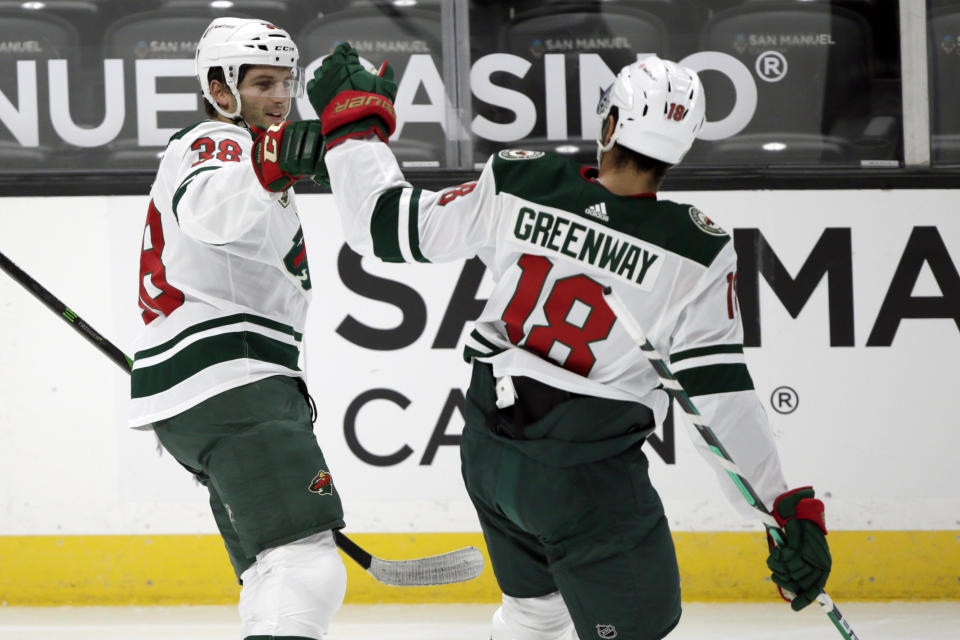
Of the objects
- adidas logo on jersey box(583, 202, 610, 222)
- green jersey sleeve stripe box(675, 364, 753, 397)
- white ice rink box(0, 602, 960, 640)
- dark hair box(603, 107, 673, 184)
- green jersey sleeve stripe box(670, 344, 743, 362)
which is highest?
dark hair box(603, 107, 673, 184)

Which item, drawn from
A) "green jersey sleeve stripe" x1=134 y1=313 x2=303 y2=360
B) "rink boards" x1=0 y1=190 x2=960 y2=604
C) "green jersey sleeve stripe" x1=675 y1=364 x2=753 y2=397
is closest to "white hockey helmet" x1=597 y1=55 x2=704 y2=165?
"green jersey sleeve stripe" x1=675 y1=364 x2=753 y2=397

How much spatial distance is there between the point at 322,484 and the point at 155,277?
0.49m

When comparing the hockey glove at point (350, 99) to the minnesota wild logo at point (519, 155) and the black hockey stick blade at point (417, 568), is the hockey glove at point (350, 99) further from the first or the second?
the black hockey stick blade at point (417, 568)

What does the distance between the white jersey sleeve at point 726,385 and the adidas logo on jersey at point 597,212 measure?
21 cm

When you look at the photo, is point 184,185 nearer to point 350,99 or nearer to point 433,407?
point 350,99

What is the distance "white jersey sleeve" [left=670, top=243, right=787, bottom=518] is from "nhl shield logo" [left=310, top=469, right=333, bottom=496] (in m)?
0.62

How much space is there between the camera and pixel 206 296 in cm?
211

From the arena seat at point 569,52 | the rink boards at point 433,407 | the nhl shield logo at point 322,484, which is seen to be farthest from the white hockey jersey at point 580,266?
the arena seat at point 569,52

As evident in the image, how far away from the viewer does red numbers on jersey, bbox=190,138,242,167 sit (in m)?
2.00

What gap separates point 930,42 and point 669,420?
56.7 inches

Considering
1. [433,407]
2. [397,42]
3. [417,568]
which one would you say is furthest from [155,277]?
[397,42]

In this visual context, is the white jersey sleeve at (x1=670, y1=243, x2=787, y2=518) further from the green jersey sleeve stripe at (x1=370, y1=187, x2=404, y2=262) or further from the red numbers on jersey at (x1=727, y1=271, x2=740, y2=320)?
the green jersey sleeve stripe at (x1=370, y1=187, x2=404, y2=262)

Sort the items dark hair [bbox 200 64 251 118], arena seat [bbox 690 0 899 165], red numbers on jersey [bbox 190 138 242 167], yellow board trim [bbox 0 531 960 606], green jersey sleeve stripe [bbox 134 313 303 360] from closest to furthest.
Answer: red numbers on jersey [bbox 190 138 242 167] < green jersey sleeve stripe [bbox 134 313 303 360] < dark hair [bbox 200 64 251 118] < yellow board trim [bbox 0 531 960 606] < arena seat [bbox 690 0 899 165]

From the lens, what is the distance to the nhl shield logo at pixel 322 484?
202cm
